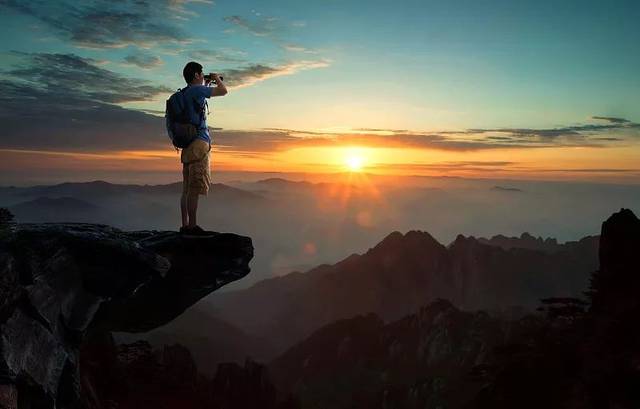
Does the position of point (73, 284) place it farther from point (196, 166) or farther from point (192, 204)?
point (196, 166)

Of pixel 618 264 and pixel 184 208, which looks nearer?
pixel 184 208

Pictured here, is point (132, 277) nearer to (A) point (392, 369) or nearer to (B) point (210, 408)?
(B) point (210, 408)

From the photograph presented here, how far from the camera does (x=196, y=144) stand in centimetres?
1251

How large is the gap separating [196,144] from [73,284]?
16.0 ft

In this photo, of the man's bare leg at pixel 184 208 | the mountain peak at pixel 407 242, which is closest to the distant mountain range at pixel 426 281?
the mountain peak at pixel 407 242

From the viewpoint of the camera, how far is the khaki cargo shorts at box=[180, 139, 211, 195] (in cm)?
1251

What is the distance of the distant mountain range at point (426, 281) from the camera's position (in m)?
169

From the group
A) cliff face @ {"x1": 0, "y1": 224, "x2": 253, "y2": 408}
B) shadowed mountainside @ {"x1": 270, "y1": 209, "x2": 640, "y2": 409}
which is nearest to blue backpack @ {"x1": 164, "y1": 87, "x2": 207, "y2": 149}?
cliff face @ {"x1": 0, "y1": 224, "x2": 253, "y2": 408}

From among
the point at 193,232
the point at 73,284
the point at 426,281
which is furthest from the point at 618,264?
the point at 426,281

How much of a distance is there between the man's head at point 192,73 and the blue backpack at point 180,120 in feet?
1.01

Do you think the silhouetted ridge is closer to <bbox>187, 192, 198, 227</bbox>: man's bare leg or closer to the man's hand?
<bbox>187, 192, 198, 227</bbox>: man's bare leg

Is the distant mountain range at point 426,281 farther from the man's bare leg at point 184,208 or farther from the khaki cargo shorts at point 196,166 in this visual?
the khaki cargo shorts at point 196,166

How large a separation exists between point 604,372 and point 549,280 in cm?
15160

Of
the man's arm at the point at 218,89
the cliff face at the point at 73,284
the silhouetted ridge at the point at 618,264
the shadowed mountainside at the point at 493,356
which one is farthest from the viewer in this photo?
the silhouetted ridge at the point at 618,264
